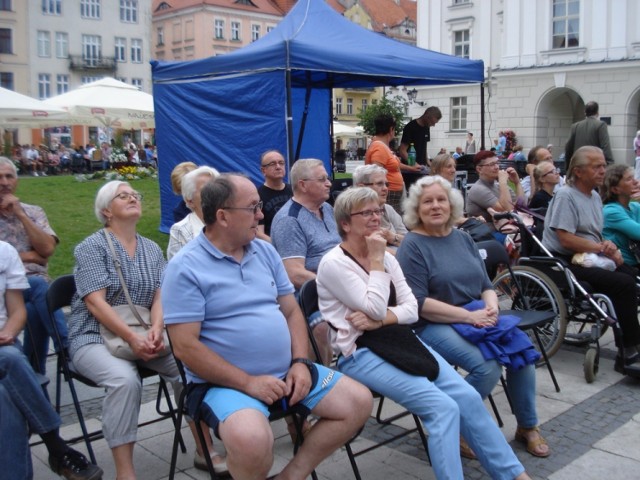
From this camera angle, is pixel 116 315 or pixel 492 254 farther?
pixel 492 254

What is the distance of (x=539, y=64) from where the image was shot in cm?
2964

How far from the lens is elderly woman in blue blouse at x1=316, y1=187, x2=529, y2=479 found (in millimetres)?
2852

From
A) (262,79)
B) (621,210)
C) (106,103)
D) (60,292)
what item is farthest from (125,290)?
(106,103)

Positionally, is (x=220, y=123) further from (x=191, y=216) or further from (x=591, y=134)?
(x=591, y=134)

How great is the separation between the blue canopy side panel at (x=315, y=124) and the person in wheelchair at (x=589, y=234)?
5.80m

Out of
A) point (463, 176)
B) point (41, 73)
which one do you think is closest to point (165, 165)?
point (463, 176)

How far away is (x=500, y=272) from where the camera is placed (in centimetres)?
517

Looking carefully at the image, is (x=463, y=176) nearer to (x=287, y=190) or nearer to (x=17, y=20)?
(x=287, y=190)

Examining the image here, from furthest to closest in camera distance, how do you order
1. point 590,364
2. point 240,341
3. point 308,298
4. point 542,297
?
1. point 542,297
2. point 590,364
3. point 308,298
4. point 240,341

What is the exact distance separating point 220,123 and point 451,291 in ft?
17.8

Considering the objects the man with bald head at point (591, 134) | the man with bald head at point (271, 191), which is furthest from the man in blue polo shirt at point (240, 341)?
the man with bald head at point (591, 134)

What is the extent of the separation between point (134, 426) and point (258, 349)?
724 mm

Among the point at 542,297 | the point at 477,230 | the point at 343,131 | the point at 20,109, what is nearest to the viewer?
the point at 542,297

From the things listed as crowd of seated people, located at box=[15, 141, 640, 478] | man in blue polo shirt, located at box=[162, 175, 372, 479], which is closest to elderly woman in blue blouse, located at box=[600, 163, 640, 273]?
crowd of seated people, located at box=[15, 141, 640, 478]
